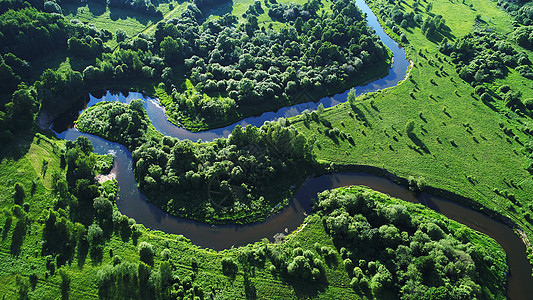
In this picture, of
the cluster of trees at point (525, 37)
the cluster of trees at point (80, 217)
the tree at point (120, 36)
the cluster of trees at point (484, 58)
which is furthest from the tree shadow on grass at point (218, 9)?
the cluster of trees at point (525, 37)

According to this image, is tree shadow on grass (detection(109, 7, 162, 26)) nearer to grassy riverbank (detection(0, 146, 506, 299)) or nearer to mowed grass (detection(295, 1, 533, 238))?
mowed grass (detection(295, 1, 533, 238))

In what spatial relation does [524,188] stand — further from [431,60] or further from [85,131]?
[85,131]

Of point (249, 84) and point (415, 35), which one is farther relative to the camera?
point (415, 35)

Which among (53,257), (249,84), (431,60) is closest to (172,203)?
(53,257)

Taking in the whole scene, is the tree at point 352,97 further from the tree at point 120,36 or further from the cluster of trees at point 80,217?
the tree at point 120,36

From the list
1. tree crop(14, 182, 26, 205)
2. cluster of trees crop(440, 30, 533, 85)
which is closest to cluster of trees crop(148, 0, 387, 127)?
cluster of trees crop(440, 30, 533, 85)
